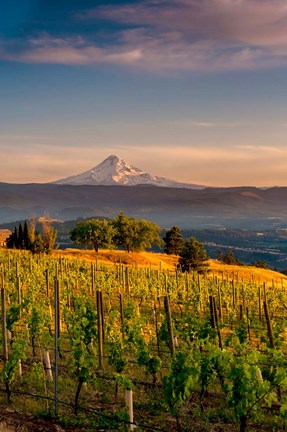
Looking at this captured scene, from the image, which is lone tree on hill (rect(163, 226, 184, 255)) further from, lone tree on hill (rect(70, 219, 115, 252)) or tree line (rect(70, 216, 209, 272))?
lone tree on hill (rect(70, 219, 115, 252))

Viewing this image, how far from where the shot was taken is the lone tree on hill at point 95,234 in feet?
301

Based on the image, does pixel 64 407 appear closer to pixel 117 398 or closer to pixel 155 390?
pixel 117 398

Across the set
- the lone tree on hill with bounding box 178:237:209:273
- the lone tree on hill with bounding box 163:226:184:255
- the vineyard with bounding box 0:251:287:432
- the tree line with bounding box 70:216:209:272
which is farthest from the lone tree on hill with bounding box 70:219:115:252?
the vineyard with bounding box 0:251:287:432

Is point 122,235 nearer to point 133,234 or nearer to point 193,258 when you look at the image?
point 133,234

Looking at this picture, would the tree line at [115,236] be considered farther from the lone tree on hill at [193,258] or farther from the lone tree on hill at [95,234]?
the lone tree on hill at [193,258]

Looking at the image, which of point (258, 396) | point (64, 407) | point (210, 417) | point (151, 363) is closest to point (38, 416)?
point (64, 407)

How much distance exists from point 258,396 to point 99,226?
3256 inches

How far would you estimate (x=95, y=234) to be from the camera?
91188 millimetres

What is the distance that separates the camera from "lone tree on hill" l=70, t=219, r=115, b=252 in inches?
3610

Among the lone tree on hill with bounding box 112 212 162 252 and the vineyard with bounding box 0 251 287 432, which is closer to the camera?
the vineyard with bounding box 0 251 287 432

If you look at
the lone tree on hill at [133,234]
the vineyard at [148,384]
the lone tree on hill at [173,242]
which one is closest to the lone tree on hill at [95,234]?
the lone tree on hill at [133,234]

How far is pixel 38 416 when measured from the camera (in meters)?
13.4

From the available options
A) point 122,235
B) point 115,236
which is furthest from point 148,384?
point 115,236

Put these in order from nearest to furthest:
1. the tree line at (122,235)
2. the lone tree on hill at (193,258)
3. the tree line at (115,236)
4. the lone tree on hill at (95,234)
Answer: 1. the lone tree on hill at (193,258)
2. the tree line at (115,236)
3. the lone tree on hill at (95,234)
4. the tree line at (122,235)
